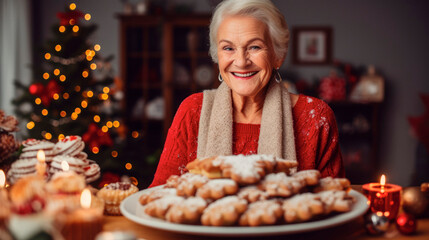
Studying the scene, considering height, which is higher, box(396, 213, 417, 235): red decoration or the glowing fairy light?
box(396, 213, 417, 235): red decoration

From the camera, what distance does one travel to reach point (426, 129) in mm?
5043

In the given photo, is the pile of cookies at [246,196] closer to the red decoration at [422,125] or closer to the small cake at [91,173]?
the small cake at [91,173]

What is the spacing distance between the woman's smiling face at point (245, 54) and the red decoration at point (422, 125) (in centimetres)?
337

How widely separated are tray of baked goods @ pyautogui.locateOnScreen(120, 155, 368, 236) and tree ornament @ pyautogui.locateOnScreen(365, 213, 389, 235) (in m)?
0.03

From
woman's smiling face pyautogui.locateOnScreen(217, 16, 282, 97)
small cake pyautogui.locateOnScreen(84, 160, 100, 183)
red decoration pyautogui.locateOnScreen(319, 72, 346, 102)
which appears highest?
woman's smiling face pyautogui.locateOnScreen(217, 16, 282, 97)

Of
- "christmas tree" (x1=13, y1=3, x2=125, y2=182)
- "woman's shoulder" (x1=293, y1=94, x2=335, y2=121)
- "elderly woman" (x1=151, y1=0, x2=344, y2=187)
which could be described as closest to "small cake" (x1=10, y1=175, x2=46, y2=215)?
"elderly woman" (x1=151, y1=0, x2=344, y2=187)

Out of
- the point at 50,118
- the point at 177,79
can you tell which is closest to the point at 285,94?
the point at 50,118

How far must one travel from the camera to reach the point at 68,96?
3855 mm

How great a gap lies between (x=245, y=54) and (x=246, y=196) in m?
0.99

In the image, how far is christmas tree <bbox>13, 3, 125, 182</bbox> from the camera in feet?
12.3

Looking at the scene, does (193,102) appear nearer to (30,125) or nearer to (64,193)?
(64,193)

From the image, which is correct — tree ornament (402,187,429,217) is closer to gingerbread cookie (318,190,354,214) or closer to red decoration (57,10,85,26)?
gingerbread cookie (318,190,354,214)

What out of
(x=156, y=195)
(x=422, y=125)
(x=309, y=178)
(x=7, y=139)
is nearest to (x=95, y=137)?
(x=7, y=139)

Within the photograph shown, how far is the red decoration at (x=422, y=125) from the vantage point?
4.87 metres
